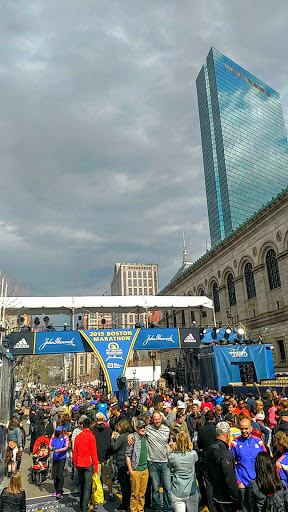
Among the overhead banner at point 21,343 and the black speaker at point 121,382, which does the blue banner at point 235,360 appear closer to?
the black speaker at point 121,382

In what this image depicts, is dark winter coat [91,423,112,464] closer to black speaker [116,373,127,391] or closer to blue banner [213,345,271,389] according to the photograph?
black speaker [116,373,127,391]

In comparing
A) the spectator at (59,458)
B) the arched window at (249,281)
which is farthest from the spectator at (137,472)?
the arched window at (249,281)

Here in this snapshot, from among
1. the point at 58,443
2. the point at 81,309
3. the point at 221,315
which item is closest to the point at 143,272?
the point at 221,315

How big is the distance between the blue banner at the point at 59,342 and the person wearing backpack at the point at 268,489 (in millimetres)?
19868

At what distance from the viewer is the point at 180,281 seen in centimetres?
5406

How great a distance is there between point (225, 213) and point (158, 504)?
349ft

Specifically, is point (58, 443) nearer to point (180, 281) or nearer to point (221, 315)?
point (221, 315)

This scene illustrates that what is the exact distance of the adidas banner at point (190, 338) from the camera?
987 inches

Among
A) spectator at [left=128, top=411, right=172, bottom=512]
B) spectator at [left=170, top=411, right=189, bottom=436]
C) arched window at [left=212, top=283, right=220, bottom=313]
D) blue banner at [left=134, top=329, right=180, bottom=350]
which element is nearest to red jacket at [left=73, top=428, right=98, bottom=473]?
spectator at [left=128, top=411, right=172, bottom=512]

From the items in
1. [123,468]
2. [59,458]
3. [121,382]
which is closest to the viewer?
[123,468]

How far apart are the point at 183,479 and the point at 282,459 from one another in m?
1.59

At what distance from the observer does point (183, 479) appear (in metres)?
5.34

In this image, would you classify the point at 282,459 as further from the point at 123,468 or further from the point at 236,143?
the point at 236,143

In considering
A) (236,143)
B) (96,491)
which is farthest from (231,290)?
(236,143)
